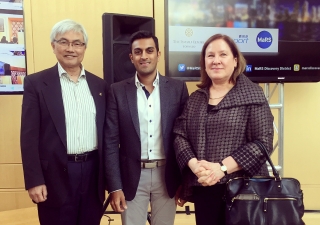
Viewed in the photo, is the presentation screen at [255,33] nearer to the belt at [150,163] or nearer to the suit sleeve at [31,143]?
the belt at [150,163]

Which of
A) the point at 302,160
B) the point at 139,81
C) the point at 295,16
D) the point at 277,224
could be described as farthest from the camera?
the point at 302,160

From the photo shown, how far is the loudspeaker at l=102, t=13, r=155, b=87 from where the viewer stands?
6.52 ft

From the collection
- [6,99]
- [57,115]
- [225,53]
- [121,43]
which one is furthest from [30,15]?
[225,53]

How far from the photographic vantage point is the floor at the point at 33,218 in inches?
104

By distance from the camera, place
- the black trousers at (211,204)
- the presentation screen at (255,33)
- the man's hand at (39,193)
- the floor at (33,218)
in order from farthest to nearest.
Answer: the floor at (33,218), the presentation screen at (255,33), the man's hand at (39,193), the black trousers at (211,204)

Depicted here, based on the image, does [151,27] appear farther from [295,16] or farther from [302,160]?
[302,160]

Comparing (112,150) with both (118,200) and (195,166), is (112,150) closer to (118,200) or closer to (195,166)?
(118,200)

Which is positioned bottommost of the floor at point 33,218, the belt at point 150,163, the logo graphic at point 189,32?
the floor at point 33,218

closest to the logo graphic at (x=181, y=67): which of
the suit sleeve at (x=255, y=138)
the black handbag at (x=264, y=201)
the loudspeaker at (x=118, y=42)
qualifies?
the loudspeaker at (x=118, y=42)

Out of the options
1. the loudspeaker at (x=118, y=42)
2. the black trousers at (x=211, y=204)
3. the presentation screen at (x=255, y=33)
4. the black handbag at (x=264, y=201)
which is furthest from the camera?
the presentation screen at (x=255, y=33)

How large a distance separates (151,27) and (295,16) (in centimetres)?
116

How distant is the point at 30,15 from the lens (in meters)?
2.68

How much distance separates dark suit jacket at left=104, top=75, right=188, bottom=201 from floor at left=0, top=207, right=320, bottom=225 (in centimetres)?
119

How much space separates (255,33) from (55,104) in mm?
1625
